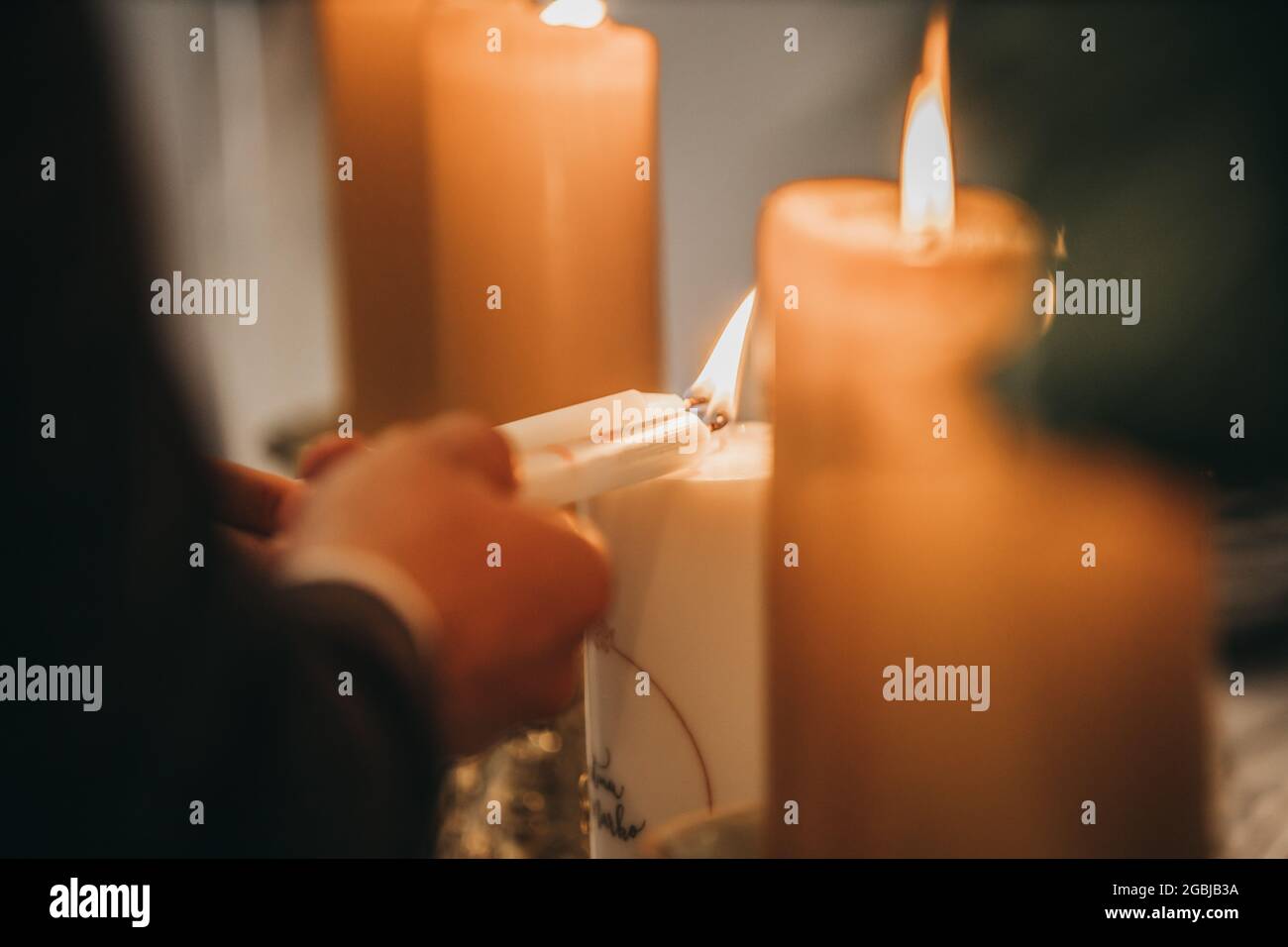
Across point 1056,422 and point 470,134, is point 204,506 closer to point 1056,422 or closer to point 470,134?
point 470,134

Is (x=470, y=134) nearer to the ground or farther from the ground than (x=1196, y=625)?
farther from the ground

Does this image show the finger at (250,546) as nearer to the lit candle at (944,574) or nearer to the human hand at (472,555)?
the human hand at (472,555)

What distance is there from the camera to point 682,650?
30 cm

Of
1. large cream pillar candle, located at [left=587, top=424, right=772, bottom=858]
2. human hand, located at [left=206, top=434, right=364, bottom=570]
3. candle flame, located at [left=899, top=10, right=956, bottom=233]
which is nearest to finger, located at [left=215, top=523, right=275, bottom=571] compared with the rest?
human hand, located at [left=206, top=434, right=364, bottom=570]

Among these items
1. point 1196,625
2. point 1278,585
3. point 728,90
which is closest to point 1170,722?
point 1196,625

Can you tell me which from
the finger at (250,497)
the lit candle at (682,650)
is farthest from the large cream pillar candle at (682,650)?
the finger at (250,497)

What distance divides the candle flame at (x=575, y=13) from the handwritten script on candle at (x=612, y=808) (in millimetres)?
246

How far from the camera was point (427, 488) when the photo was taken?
0.97ft

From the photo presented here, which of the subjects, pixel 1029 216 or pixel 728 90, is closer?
pixel 1029 216

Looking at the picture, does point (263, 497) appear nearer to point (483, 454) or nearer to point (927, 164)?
point (483, 454)

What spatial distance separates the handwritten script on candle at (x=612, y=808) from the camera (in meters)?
0.32

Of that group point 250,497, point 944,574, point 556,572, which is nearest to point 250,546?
point 250,497

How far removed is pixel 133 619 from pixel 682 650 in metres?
0.17
